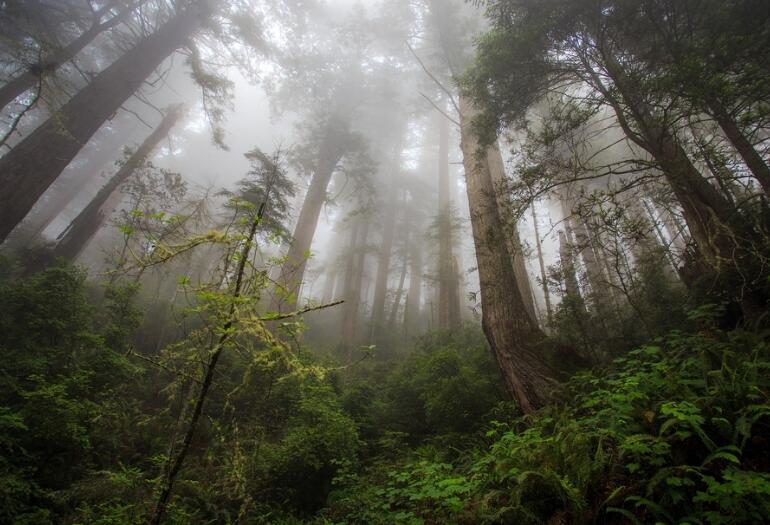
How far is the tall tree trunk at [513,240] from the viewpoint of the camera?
19.1 feet

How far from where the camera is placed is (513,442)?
3.45 m

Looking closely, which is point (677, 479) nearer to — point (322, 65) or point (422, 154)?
point (322, 65)

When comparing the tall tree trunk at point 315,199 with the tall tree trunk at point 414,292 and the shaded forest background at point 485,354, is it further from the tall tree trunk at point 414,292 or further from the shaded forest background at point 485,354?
the tall tree trunk at point 414,292

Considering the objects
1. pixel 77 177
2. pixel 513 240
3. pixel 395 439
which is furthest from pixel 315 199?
pixel 77 177

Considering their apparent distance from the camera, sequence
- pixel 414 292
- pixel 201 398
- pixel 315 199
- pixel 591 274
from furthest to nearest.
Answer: pixel 414 292, pixel 315 199, pixel 591 274, pixel 201 398

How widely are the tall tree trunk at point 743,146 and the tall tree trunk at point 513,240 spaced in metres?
2.71

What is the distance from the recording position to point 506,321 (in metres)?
5.79

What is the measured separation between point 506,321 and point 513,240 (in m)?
1.37

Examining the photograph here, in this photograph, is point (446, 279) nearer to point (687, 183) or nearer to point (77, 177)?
point (687, 183)

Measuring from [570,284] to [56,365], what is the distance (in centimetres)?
971

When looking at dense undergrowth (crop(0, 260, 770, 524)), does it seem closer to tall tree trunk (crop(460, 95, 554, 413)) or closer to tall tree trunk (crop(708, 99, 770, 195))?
tall tree trunk (crop(460, 95, 554, 413))

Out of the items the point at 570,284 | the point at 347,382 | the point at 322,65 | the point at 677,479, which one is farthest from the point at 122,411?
the point at 322,65

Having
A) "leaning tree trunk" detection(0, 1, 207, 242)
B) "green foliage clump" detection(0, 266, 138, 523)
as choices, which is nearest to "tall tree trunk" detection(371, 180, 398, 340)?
"green foliage clump" detection(0, 266, 138, 523)

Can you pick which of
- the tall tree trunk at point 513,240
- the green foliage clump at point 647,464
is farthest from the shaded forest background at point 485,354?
the tall tree trunk at point 513,240
